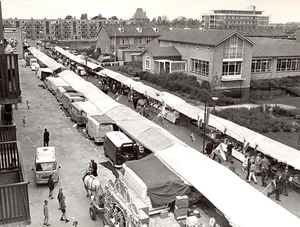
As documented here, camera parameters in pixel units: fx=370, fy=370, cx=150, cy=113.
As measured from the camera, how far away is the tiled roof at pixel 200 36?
156ft

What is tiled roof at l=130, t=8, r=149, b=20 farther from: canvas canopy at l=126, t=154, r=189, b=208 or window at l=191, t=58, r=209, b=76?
canvas canopy at l=126, t=154, r=189, b=208

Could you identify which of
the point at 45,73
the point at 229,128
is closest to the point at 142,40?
the point at 45,73

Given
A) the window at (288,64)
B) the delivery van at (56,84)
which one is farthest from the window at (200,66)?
the delivery van at (56,84)

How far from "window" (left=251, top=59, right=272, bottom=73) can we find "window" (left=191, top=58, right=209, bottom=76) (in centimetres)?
833

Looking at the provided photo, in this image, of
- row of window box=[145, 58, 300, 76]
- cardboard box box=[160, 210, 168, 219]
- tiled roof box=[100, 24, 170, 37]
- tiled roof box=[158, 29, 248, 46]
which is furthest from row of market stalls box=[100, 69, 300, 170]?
tiled roof box=[100, 24, 170, 37]

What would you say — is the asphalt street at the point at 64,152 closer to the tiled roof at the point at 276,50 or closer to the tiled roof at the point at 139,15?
the tiled roof at the point at 276,50

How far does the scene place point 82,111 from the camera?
29859mm

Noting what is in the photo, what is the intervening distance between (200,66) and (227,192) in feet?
125

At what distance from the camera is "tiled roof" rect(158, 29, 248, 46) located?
4762 cm

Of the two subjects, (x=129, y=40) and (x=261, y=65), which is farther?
(x=129, y=40)

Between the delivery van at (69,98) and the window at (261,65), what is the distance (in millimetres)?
28884

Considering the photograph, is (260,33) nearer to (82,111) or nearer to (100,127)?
(82,111)

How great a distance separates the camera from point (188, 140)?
27.5m

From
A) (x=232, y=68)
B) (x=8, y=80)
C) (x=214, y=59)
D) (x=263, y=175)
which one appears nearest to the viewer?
(x=8, y=80)
